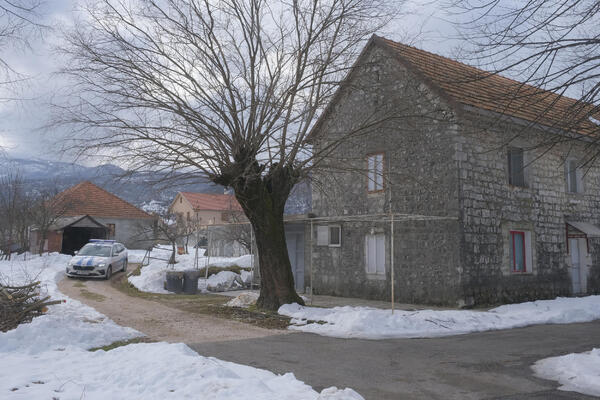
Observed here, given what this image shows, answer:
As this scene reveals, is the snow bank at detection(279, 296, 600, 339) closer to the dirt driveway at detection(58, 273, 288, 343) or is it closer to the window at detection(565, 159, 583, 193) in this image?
the dirt driveway at detection(58, 273, 288, 343)

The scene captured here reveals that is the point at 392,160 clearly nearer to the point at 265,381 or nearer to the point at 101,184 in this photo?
the point at 101,184

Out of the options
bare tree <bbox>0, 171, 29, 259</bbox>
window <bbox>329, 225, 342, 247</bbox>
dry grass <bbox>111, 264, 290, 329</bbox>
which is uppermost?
bare tree <bbox>0, 171, 29, 259</bbox>

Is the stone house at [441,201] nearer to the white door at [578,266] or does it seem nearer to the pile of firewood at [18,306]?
the white door at [578,266]

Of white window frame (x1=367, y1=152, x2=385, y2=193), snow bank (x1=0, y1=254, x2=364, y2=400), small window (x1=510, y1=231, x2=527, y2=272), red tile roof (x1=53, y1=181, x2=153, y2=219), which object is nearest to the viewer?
snow bank (x1=0, y1=254, x2=364, y2=400)

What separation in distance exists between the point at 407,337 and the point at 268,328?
2903mm

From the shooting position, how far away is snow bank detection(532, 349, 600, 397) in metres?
5.73

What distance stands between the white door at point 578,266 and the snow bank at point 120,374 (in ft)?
45.9

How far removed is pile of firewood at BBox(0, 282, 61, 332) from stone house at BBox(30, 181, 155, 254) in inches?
919

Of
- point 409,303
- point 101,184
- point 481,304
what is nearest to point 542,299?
point 481,304

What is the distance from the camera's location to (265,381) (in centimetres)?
564

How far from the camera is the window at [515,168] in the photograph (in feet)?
49.5

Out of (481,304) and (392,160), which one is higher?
(392,160)

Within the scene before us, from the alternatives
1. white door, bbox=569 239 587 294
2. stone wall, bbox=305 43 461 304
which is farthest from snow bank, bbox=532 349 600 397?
white door, bbox=569 239 587 294

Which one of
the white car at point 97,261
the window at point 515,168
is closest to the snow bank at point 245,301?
the window at point 515,168
